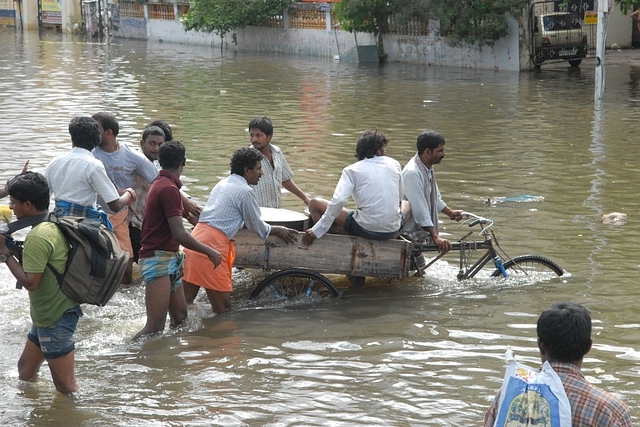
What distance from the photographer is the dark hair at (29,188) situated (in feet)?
17.4

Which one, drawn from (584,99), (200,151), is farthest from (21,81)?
(584,99)

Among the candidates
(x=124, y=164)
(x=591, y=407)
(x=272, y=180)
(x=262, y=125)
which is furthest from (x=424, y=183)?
(x=591, y=407)

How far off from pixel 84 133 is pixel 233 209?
4.04 ft

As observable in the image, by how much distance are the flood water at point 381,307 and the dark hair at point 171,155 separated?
1.31m

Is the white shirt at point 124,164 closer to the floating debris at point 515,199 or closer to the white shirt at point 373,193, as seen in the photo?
the white shirt at point 373,193

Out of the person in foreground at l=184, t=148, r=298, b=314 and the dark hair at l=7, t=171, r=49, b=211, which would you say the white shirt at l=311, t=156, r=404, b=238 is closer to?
the person in foreground at l=184, t=148, r=298, b=314

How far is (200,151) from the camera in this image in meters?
14.8

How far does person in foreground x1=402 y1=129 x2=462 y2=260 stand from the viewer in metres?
7.74

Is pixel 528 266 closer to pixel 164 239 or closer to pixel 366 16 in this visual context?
pixel 164 239

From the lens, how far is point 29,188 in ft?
17.5

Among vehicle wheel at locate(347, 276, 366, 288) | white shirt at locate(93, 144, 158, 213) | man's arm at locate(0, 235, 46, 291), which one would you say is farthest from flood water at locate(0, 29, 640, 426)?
white shirt at locate(93, 144, 158, 213)

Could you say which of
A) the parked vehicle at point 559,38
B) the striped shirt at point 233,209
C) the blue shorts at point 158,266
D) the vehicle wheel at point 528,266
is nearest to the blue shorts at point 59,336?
the blue shorts at point 158,266

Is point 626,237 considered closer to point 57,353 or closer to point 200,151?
point 57,353

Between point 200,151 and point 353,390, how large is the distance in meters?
9.25
